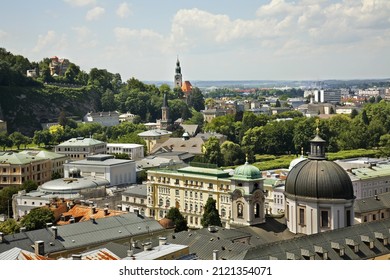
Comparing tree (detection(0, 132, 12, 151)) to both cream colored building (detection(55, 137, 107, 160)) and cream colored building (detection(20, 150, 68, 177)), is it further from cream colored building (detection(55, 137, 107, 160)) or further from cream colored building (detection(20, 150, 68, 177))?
cream colored building (detection(20, 150, 68, 177))

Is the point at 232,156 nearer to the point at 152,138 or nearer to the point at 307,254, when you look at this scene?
the point at 152,138

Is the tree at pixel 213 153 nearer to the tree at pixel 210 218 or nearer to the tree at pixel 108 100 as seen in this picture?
the tree at pixel 108 100

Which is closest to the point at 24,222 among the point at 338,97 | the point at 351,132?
the point at 351,132

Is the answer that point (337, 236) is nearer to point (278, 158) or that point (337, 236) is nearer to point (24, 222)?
point (24, 222)

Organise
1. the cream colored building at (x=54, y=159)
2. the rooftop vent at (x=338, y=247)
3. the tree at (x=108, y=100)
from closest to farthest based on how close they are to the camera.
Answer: the rooftop vent at (x=338, y=247), the cream colored building at (x=54, y=159), the tree at (x=108, y=100)

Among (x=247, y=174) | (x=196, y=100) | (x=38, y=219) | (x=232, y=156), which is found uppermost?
(x=196, y=100)

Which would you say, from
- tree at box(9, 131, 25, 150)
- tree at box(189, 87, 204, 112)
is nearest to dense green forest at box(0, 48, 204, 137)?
tree at box(9, 131, 25, 150)

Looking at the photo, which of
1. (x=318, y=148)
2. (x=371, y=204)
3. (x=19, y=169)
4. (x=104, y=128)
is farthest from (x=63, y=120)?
(x=318, y=148)

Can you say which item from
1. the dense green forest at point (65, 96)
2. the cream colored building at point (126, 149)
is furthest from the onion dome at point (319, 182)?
the cream colored building at point (126, 149)
